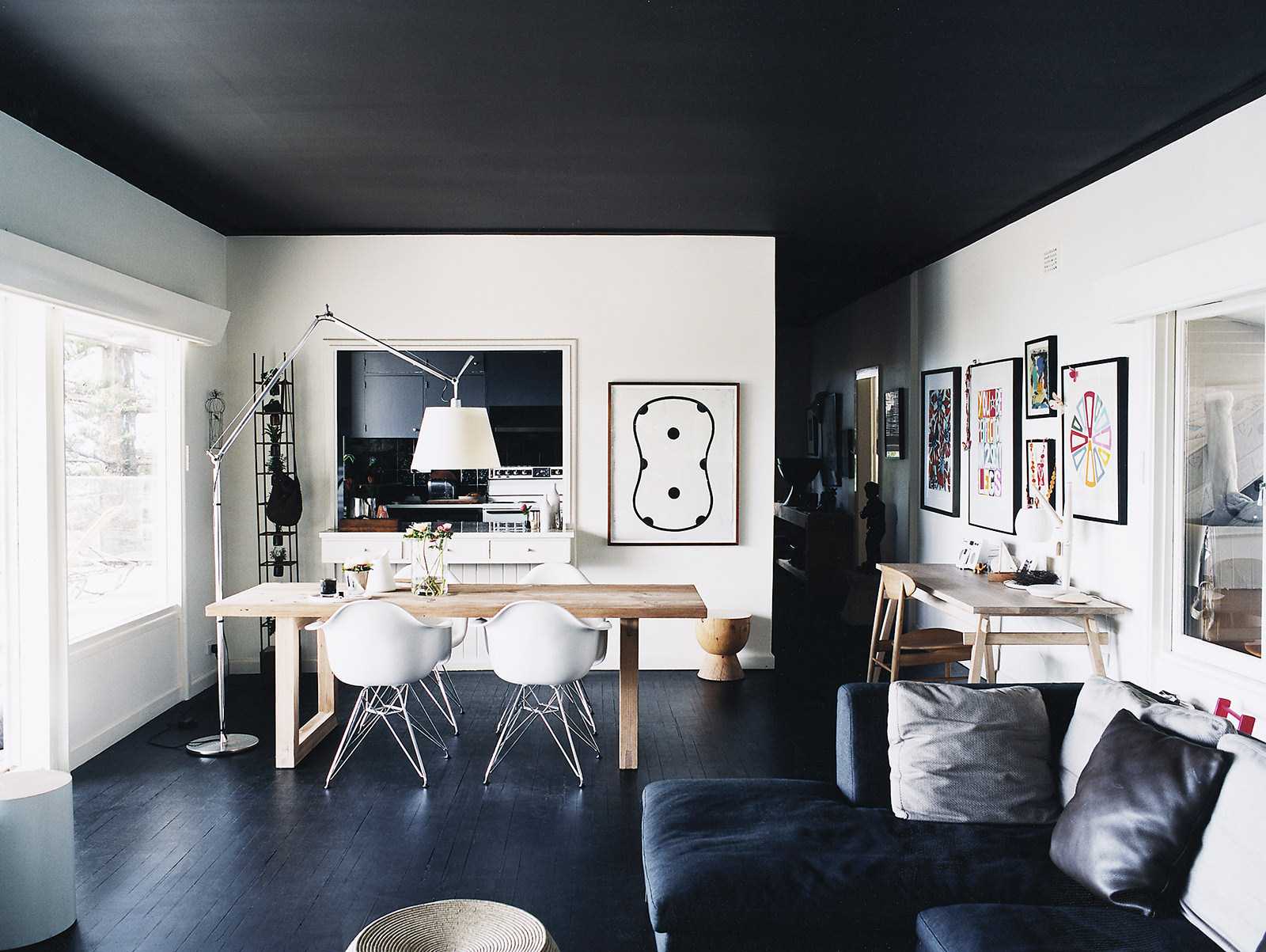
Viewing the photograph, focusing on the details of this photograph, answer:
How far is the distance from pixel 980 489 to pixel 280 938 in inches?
190

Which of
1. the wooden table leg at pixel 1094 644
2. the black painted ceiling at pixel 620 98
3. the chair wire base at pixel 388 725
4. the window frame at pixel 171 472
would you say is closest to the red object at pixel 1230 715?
the wooden table leg at pixel 1094 644

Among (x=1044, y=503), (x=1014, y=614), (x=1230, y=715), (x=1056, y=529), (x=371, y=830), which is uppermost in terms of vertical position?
(x=1044, y=503)

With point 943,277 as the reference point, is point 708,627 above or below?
below

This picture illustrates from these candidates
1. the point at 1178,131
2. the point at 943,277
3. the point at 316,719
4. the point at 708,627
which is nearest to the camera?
the point at 1178,131

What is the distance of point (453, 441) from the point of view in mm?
4496

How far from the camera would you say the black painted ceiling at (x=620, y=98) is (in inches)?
123

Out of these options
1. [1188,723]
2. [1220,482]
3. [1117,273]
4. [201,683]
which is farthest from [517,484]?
[1188,723]

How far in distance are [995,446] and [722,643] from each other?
2.09 metres

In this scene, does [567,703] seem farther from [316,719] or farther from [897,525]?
[897,525]

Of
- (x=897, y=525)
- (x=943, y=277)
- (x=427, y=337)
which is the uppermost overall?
(x=943, y=277)

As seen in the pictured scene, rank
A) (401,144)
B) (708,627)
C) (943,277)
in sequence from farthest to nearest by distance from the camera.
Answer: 1. (943,277)
2. (708,627)
3. (401,144)

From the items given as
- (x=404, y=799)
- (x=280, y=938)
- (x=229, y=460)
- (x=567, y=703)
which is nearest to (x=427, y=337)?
(x=229, y=460)

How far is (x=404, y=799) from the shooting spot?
13.7 feet

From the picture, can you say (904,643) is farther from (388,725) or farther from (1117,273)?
(388,725)
